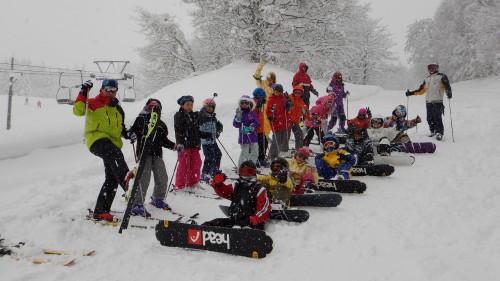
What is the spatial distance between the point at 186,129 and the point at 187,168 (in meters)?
0.76

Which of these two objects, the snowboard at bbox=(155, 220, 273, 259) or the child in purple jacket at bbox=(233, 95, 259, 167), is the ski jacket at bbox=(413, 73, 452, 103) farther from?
the snowboard at bbox=(155, 220, 273, 259)

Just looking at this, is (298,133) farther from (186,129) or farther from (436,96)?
(436,96)

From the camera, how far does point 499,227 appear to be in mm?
4258

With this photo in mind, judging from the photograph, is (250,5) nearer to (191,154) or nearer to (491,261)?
(191,154)

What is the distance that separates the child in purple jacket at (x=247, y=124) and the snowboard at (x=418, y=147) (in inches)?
172

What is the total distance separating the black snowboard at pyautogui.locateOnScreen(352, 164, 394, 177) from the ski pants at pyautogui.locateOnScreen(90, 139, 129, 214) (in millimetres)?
4781

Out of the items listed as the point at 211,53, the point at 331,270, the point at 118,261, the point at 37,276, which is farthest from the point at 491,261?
the point at 211,53

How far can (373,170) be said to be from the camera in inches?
293

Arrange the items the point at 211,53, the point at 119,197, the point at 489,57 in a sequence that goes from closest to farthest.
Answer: the point at 119,197 < the point at 211,53 < the point at 489,57

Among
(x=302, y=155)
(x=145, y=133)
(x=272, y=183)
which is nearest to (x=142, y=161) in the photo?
(x=145, y=133)

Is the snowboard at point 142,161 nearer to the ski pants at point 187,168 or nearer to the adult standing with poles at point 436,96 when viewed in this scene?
the ski pants at point 187,168

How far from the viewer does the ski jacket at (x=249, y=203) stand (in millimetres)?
4715

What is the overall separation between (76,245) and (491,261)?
471 cm

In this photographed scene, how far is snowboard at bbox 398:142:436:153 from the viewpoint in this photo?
9.00 meters
